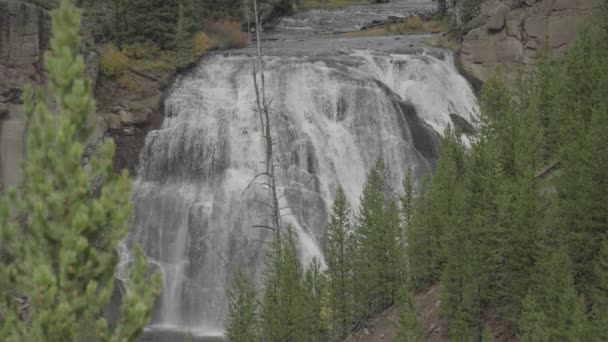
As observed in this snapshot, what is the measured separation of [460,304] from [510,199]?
12.8 ft

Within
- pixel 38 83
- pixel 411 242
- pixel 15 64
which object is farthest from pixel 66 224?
pixel 15 64

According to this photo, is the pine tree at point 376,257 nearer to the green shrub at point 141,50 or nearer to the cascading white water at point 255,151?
the cascading white water at point 255,151

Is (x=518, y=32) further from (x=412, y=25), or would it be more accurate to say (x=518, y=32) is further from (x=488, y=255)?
(x=488, y=255)

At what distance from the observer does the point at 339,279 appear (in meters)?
26.1

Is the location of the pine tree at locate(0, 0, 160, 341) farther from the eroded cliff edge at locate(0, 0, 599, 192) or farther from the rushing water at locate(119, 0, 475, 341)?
the eroded cliff edge at locate(0, 0, 599, 192)

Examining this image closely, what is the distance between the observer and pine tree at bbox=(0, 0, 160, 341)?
786 centimetres

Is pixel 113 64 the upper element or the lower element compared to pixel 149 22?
lower

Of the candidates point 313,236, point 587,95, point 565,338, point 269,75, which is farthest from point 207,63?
point 565,338

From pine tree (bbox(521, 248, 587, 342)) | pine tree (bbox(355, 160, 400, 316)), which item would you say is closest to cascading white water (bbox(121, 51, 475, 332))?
pine tree (bbox(355, 160, 400, 316))

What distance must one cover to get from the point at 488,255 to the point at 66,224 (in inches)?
706

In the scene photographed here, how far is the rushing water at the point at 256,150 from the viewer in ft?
115

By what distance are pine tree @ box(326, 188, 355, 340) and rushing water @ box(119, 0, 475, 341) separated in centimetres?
652

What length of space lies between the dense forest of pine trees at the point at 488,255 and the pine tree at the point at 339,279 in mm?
56

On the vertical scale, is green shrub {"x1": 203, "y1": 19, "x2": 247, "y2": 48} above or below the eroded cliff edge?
above
